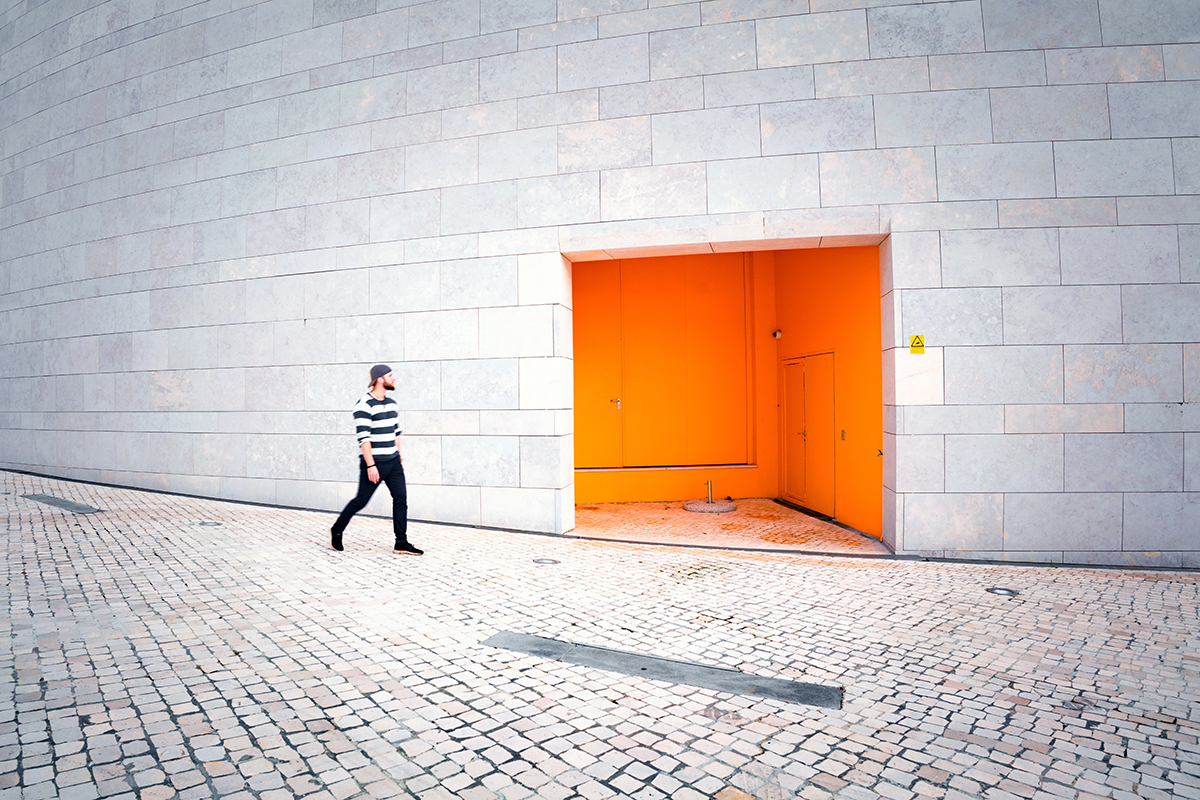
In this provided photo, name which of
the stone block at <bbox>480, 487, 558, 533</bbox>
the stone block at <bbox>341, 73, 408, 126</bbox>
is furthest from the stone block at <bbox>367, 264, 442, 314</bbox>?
the stone block at <bbox>480, 487, 558, 533</bbox>

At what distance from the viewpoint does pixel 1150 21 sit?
6.36 meters

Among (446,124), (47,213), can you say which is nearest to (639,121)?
(446,124)

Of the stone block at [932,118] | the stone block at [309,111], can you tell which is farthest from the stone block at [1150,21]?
the stone block at [309,111]

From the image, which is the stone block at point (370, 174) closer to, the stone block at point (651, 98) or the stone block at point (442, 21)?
the stone block at point (442, 21)

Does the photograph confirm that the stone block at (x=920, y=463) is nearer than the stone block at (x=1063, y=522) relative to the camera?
No

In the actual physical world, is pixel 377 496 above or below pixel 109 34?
below

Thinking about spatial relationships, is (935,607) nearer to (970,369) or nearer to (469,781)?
(970,369)

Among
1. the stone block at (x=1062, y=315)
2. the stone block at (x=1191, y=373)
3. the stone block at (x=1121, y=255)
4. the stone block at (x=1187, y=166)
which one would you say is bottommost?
the stone block at (x=1191, y=373)

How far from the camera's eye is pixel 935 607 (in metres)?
4.70

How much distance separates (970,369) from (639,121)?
4.62 m

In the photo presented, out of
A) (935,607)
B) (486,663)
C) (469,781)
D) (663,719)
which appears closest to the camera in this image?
(469,781)

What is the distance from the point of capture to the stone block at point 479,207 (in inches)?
297

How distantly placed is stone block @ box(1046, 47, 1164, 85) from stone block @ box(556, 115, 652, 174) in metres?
4.35

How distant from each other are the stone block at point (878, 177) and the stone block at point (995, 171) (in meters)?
0.15
